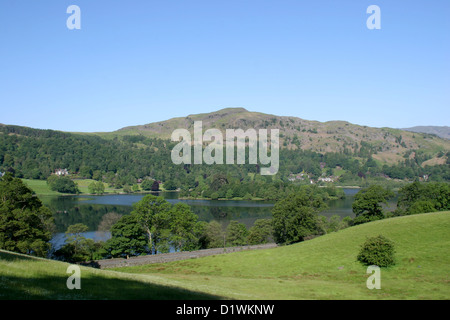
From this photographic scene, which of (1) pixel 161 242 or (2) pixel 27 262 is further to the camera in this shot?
(1) pixel 161 242

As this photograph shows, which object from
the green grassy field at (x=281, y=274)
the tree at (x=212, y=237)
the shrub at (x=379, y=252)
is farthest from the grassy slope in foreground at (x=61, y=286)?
the tree at (x=212, y=237)

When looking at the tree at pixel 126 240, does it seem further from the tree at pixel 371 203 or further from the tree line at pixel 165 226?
the tree at pixel 371 203

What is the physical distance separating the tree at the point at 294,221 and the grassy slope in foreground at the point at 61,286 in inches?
2107

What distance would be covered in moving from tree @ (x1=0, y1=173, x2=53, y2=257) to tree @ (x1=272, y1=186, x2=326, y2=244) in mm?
47248

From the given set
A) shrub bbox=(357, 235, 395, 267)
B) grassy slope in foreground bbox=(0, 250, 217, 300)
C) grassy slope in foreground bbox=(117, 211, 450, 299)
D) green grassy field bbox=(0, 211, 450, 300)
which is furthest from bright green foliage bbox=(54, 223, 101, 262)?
shrub bbox=(357, 235, 395, 267)

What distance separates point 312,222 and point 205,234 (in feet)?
85.6

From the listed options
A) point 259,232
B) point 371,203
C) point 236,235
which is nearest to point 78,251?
point 236,235

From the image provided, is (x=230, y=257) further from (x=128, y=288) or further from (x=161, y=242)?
(x=128, y=288)

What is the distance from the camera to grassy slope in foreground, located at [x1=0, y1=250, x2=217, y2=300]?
19.2 metres

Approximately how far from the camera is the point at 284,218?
81.8 metres

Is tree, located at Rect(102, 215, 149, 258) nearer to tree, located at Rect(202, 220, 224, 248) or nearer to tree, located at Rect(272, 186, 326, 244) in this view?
tree, located at Rect(202, 220, 224, 248)
